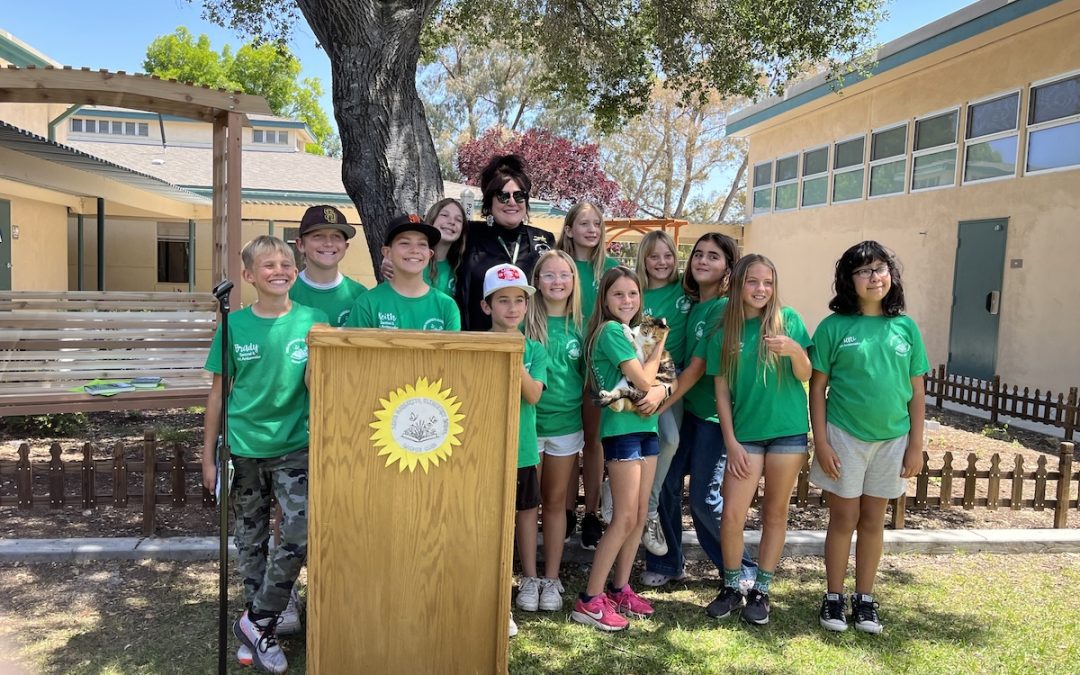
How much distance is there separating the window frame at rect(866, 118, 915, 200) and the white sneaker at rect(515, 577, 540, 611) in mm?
12058

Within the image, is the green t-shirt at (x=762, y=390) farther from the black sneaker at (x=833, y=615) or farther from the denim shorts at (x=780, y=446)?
the black sneaker at (x=833, y=615)

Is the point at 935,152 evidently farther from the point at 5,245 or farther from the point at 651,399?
the point at 5,245

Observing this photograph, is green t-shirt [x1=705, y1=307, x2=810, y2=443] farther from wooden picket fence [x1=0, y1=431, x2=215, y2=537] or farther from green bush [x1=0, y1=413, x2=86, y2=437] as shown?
green bush [x1=0, y1=413, x2=86, y2=437]

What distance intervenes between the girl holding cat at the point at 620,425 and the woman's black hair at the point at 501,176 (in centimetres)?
78

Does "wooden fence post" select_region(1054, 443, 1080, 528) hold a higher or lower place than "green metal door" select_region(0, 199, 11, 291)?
lower

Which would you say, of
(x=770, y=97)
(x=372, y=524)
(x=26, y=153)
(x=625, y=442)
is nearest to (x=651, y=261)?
(x=625, y=442)

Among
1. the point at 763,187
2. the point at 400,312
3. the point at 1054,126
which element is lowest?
the point at 400,312

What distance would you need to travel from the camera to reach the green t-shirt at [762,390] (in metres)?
3.67

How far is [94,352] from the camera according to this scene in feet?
21.5

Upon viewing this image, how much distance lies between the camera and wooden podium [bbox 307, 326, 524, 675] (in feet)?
8.86

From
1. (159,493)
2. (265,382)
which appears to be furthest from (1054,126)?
(159,493)

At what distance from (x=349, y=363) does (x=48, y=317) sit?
5.29 m

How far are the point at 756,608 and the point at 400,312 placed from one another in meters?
2.23

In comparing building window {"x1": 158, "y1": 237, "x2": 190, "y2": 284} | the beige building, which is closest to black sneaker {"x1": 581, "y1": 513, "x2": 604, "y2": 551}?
the beige building
